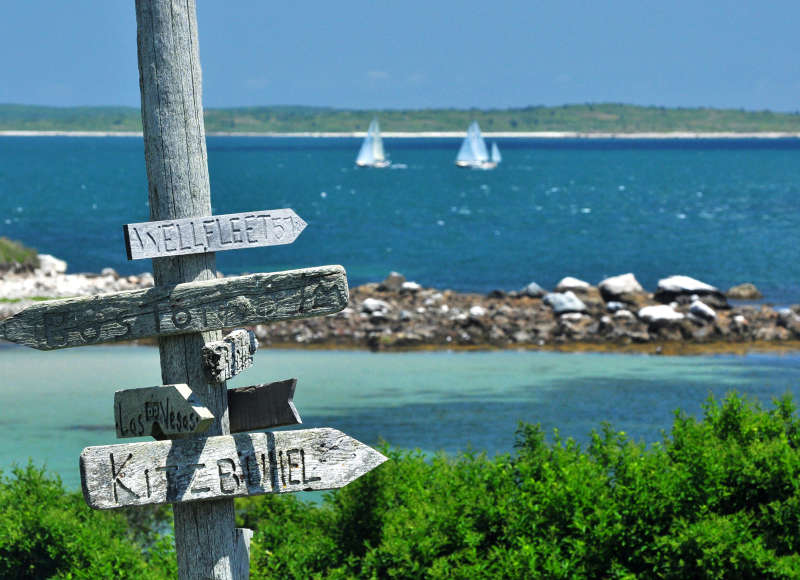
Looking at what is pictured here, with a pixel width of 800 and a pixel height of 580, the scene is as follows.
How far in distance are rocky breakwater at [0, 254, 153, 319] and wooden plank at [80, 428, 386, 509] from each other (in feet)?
91.6

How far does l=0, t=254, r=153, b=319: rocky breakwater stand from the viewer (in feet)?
109

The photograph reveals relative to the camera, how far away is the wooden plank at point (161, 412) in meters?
5.26

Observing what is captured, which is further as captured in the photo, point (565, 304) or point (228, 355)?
point (565, 304)

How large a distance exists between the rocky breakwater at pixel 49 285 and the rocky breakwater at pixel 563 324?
7431 millimetres

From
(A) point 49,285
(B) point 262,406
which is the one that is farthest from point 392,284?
(B) point 262,406

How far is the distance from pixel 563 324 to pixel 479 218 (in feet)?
144

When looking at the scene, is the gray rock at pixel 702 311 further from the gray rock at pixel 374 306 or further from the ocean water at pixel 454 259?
the gray rock at pixel 374 306

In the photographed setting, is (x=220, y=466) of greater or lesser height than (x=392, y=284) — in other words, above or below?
above

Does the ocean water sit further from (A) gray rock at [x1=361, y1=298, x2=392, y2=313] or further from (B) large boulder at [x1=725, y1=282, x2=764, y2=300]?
(A) gray rock at [x1=361, y1=298, x2=392, y2=313]

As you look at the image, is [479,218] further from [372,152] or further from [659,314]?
[372,152]

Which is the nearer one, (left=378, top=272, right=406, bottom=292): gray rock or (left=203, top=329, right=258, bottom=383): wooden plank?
(left=203, top=329, right=258, bottom=383): wooden plank

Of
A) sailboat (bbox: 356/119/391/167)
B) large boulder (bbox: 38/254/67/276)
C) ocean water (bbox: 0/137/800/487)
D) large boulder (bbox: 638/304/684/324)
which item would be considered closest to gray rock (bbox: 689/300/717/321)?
large boulder (bbox: 638/304/684/324)

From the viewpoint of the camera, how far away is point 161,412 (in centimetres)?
545

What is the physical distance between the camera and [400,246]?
56219 mm
